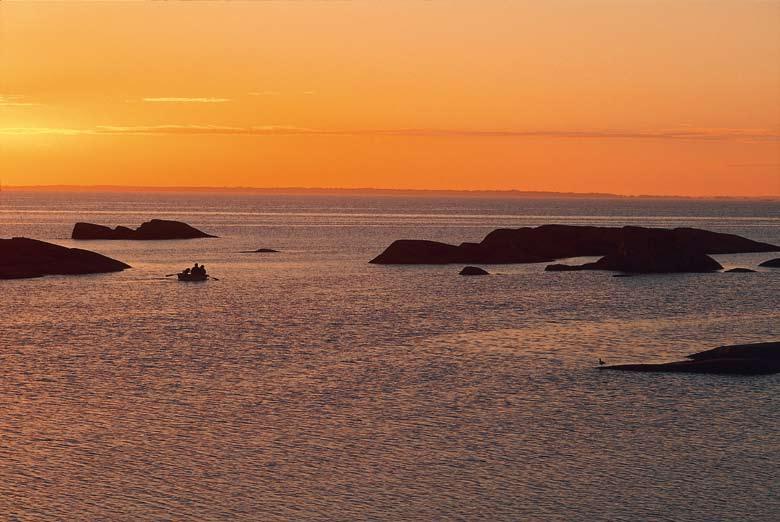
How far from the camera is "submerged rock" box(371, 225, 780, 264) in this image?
116 meters

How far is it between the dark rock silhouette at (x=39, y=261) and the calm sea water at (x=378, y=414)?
79.0 ft

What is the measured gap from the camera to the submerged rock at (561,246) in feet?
382

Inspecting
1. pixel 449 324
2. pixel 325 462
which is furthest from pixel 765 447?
pixel 449 324

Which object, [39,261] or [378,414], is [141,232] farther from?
[378,414]

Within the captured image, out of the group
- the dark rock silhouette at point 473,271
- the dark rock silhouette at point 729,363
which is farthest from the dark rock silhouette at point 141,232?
the dark rock silhouette at point 729,363

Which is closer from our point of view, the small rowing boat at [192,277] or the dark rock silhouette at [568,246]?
the small rowing boat at [192,277]

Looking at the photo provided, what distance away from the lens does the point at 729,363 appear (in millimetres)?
48969

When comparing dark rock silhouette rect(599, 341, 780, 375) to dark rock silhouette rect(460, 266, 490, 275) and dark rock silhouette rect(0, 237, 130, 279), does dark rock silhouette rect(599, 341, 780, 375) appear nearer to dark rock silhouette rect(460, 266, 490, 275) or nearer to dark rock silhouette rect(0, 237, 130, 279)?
dark rock silhouette rect(460, 266, 490, 275)

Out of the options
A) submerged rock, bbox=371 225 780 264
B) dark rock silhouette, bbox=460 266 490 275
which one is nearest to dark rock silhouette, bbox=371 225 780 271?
submerged rock, bbox=371 225 780 264

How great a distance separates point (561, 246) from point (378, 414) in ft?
345

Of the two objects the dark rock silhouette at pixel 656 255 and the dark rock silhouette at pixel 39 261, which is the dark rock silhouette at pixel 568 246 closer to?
the dark rock silhouette at pixel 656 255

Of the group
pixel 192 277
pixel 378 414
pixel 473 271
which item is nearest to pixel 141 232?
pixel 192 277

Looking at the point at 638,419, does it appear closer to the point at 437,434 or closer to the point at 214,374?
the point at 437,434

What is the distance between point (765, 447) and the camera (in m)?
34.6
